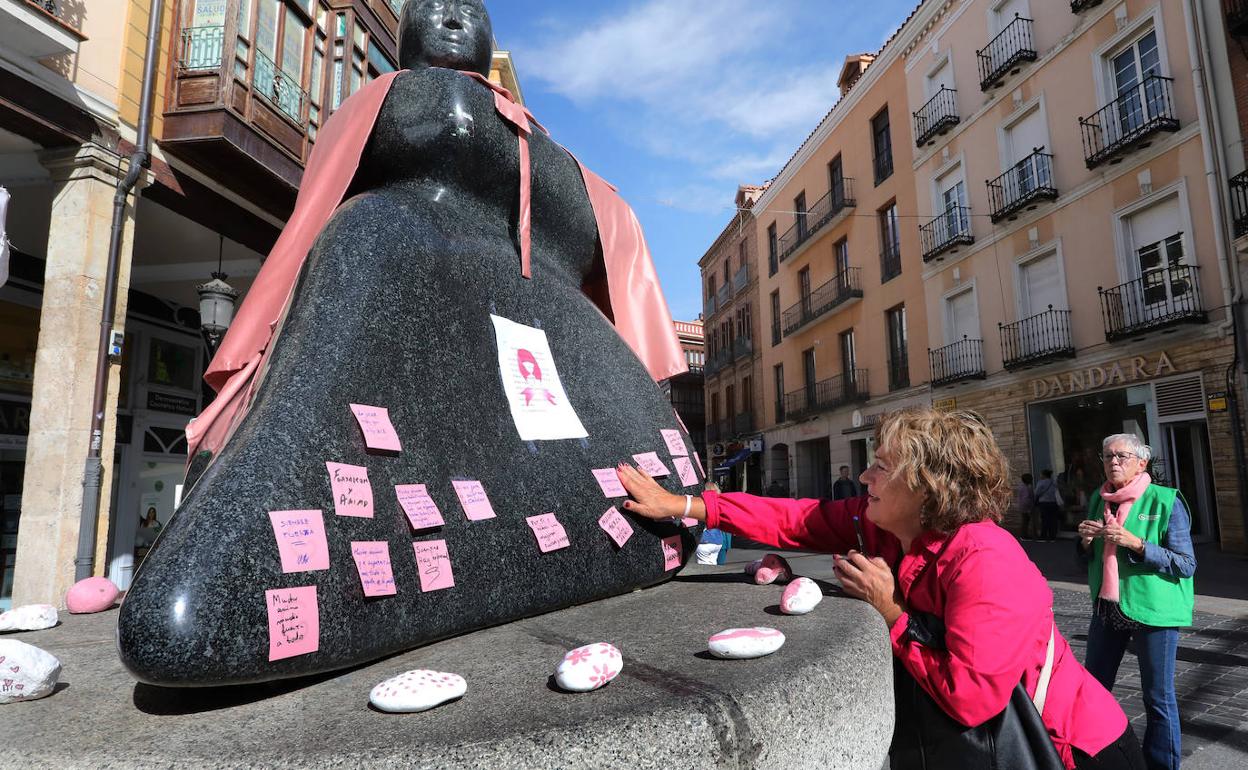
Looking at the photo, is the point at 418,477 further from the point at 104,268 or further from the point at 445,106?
the point at 104,268

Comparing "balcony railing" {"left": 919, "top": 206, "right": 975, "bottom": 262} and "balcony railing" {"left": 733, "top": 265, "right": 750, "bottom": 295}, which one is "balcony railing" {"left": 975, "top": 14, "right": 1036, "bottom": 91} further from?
"balcony railing" {"left": 733, "top": 265, "right": 750, "bottom": 295}

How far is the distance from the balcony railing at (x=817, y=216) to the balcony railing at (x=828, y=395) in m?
4.64

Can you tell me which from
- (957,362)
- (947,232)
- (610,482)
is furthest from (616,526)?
(947,232)

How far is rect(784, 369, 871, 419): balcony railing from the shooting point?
20.3 m

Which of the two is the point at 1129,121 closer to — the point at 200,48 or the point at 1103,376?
the point at 1103,376

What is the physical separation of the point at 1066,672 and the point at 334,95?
9.74 metres

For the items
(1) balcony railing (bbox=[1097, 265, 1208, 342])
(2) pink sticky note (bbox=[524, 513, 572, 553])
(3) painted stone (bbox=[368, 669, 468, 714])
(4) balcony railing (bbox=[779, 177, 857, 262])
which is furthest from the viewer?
(4) balcony railing (bbox=[779, 177, 857, 262])

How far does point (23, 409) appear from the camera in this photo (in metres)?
7.39

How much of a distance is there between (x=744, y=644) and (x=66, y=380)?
7.22m

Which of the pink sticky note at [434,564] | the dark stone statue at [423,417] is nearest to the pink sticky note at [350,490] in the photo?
the dark stone statue at [423,417]

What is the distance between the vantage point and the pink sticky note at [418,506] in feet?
5.45

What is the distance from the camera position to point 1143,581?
3.15 meters

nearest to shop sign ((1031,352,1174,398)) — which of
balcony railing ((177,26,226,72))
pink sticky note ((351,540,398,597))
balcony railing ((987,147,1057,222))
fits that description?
balcony railing ((987,147,1057,222))

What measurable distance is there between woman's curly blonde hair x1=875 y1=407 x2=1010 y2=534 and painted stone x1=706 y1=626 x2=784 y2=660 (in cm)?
58
